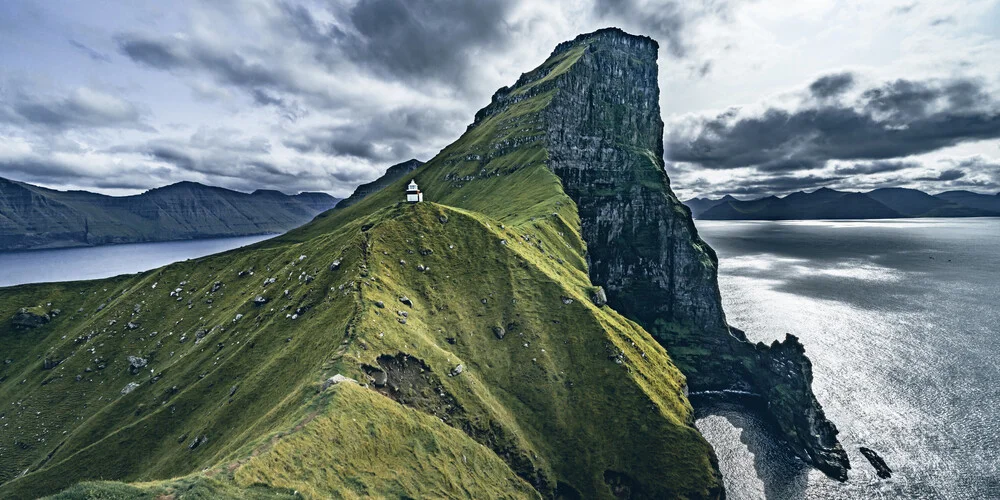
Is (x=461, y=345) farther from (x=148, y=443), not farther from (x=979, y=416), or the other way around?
(x=979, y=416)

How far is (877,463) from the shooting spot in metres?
100

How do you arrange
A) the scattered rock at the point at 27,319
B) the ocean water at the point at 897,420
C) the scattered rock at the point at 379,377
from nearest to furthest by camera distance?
the scattered rock at the point at 379,377 → the ocean water at the point at 897,420 → the scattered rock at the point at 27,319

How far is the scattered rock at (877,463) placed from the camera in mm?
96250

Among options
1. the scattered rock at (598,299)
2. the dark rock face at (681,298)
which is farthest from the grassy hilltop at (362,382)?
the dark rock face at (681,298)

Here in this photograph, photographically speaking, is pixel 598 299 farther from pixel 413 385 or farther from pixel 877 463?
pixel 877 463

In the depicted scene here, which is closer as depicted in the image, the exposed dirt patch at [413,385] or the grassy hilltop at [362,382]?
the grassy hilltop at [362,382]

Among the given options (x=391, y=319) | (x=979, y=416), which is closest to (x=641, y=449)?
(x=391, y=319)

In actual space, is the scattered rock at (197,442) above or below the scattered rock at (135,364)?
below

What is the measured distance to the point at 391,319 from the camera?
80.0 meters

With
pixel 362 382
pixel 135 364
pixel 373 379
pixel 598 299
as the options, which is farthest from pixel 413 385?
pixel 135 364

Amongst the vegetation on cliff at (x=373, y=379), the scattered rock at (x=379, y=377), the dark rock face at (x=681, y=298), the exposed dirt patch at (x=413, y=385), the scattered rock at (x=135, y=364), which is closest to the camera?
the vegetation on cliff at (x=373, y=379)

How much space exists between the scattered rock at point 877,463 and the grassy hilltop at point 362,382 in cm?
4669

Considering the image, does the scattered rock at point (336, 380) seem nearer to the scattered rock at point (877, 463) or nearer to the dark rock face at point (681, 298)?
the scattered rock at point (877, 463)

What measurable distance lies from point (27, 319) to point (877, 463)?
25961cm
